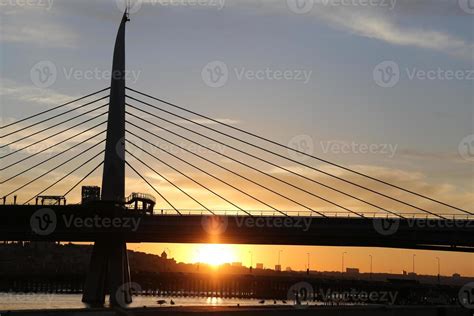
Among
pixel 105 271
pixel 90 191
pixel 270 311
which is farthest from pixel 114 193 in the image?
pixel 270 311

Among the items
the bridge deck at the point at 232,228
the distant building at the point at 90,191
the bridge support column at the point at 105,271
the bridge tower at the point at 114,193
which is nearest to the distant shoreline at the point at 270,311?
the bridge deck at the point at 232,228

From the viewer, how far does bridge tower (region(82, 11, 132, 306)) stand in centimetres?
9350

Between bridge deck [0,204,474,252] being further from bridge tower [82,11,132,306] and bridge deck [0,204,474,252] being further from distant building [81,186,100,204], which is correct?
distant building [81,186,100,204]

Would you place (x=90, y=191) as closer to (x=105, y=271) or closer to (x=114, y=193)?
(x=105, y=271)

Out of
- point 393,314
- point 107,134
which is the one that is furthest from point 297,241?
point 393,314

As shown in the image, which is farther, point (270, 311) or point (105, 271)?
point (105, 271)

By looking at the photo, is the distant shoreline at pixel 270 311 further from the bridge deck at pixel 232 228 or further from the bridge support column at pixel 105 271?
the bridge support column at pixel 105 271

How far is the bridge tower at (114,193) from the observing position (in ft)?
307

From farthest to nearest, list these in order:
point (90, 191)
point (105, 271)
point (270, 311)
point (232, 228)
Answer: point (90, 191) → point (105, 271) → point (232, 228) → point (270, 311)

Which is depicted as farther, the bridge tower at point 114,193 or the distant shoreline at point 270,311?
the bridge tower at point 114,193

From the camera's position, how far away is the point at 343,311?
49844mm

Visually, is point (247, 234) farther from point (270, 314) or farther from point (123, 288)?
point (270, 314)

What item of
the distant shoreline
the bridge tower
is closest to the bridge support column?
the bridge tower

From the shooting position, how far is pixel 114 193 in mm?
93750
